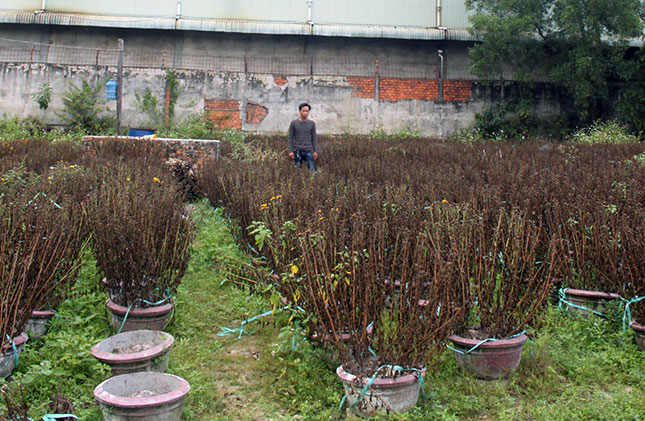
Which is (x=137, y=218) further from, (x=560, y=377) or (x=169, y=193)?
(x=560, y=377)

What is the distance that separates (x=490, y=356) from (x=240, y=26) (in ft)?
66.4

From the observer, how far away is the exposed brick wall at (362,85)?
74.9 feet

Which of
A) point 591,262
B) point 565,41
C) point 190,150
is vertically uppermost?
point 565,41

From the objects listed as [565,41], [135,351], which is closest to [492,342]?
[135,351]

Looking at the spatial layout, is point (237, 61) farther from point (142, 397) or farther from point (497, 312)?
point (142, 397)

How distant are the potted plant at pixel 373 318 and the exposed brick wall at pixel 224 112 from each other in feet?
63.0

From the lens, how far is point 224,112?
2253 cm

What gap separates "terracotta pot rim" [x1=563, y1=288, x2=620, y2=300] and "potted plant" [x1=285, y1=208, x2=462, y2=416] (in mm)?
1420

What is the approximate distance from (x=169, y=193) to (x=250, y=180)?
1.87 metres

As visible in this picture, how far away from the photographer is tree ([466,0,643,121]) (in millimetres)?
19750

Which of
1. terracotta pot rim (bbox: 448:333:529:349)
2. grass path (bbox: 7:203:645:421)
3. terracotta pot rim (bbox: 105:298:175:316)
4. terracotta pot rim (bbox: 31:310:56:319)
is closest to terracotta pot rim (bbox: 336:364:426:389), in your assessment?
grass path (bbox: 7:203:645:421)

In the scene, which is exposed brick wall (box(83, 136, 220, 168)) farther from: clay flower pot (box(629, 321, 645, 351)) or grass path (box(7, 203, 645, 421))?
clay flower pot (box(629, 321, 645, 351))

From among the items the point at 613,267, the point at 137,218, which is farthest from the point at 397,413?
the point at 137,218

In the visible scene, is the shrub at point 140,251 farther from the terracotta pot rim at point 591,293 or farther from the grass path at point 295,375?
the terracotta pot rim at point 591,293
